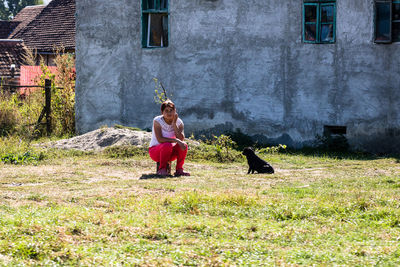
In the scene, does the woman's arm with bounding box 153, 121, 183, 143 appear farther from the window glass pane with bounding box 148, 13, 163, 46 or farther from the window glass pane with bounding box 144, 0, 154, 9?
the window glass pane with bounding box 144, 0, 154, 9

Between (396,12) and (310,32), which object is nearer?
(396,12)

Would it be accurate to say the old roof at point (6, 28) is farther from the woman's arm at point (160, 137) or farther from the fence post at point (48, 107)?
the woman's arm at point (160, 137)

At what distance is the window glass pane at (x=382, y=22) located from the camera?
1498 centimetres

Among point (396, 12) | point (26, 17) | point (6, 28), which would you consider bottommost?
point (396, 12)

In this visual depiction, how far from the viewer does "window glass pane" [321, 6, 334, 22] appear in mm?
15330

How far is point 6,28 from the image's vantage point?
3644 cm

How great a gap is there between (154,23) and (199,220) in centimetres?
1131

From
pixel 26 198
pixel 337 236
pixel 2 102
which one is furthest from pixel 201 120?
pixel 337 236

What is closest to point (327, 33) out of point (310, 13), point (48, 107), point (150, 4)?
point (310, 13)

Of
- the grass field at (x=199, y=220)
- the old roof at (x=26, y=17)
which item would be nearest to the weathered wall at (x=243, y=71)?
the grass field at (x=199, y=220)

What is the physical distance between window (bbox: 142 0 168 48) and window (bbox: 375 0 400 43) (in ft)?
17.9

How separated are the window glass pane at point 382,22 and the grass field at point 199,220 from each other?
5.80 metres

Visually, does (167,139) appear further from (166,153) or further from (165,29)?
(165,29)

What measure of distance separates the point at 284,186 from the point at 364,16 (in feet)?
25.0
